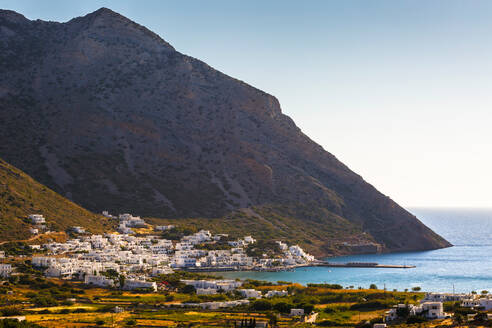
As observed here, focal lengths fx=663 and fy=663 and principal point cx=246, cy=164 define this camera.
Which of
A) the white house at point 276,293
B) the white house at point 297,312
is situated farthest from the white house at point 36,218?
the white house at point 297,312

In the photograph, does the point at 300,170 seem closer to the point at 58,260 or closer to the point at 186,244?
the point at 186,244

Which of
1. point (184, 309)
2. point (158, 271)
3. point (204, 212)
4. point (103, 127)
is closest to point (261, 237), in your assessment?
point (204, 212)

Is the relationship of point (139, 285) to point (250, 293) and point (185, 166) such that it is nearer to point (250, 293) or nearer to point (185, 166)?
point (250, 293)

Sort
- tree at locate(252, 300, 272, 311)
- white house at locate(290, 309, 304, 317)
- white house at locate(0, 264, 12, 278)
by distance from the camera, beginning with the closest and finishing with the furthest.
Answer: white house at locate(290, 309, 304, 317) → tree at locate(252, 300, 272, 311) → white house at locate(0, 264, 12, 278)

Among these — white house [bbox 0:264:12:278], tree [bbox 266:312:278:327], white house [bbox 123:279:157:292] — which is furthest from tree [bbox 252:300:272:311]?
white house [bbox 0:264:12:278]

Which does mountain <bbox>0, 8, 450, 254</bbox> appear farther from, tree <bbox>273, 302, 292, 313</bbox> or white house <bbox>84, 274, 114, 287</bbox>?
tree <bbox>273, 302, 292, 313</bbox>

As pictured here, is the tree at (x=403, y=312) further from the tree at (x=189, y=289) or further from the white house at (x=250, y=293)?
the tree at (x=189, y=289)

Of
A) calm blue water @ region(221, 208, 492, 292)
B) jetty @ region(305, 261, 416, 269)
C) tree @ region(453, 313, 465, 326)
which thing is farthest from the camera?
jetty @ region(305, 261, 416, 269)
